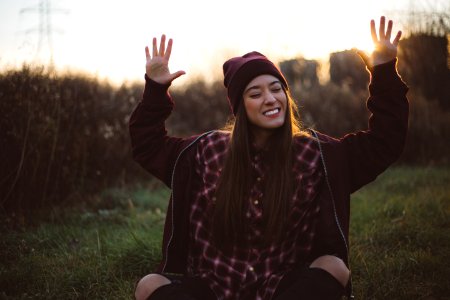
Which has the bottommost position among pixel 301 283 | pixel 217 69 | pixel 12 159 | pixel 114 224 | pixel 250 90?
pixel 114 224

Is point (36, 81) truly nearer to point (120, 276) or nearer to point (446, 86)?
point (120, 276)

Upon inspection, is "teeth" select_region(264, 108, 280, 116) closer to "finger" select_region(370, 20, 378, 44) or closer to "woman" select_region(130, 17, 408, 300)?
"woman" select_region(130, 17, 408, 300)

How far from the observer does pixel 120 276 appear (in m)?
3.20

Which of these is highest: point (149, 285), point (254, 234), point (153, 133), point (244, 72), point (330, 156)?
point (244, 72)

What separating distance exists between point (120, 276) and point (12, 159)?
2273 mm

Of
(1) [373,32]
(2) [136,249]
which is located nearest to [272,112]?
(1) [373,32]

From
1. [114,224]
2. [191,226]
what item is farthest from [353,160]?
[114,224]

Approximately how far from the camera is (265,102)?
8.00 ft

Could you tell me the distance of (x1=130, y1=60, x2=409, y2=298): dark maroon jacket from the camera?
2293 mm

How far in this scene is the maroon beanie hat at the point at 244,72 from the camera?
2.49 meters

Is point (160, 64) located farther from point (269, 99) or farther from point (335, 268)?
point (335, 268)

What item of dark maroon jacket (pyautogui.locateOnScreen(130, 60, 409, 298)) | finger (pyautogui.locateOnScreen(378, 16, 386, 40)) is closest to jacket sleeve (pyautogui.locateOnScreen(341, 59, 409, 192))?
dark maroon jacket (pyautogui.locateOnScreen(130, 60, 409, 298))

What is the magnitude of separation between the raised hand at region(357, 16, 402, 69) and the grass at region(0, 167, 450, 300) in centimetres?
154

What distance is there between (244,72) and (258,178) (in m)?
0.63
